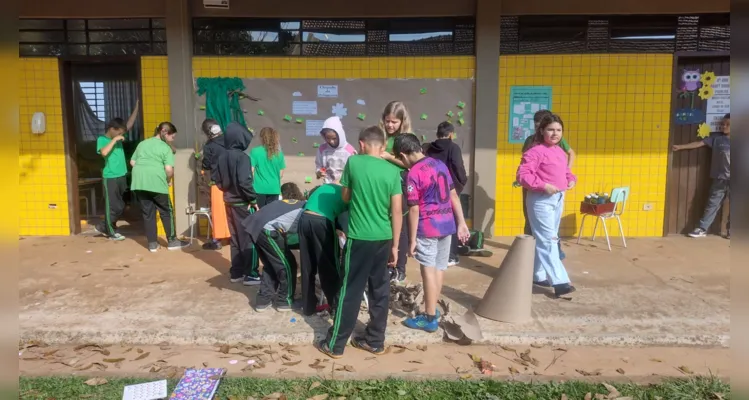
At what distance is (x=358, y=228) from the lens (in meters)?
3.85

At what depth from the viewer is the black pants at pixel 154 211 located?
7062 millimetres

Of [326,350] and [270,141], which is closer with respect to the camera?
[326,350]

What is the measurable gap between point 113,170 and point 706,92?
870cm

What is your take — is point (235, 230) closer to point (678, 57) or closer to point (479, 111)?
point (479, 111)

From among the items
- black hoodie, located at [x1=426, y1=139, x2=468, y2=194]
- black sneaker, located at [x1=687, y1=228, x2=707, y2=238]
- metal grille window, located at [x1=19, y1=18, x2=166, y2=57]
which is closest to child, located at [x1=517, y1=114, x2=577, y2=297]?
black hoodie, located at [x1=426, y1=139, x2=468, y2=194]

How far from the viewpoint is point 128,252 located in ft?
22.9

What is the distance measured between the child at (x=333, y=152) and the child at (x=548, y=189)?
5.76 feet

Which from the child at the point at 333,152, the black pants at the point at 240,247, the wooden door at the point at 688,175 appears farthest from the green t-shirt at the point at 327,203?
the wooden door at the point at 688,175

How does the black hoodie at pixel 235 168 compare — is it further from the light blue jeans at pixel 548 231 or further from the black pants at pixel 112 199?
the light blue jeans at pixel 548 231

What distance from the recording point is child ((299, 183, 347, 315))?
4.28 m

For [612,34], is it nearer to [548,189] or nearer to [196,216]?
[548,189]

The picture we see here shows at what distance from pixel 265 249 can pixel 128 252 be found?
3312 millimetres

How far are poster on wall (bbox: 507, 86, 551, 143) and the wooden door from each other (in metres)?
1.91

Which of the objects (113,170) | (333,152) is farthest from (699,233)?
(113,170)
